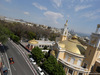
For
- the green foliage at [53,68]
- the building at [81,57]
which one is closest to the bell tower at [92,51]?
the building at [81,57]

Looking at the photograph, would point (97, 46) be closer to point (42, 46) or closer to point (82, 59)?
point (82, 59)

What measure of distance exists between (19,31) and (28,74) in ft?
135

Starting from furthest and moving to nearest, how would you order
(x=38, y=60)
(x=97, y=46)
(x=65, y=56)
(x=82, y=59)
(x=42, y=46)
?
(x=42, y=46) → (x=38, y=60) → (x=65, y=56) → (x=82, y=59) → (x=97, y=46)

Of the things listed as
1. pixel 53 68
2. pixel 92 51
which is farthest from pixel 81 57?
pixel 53 68

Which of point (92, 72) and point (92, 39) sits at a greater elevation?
point (92, 39)

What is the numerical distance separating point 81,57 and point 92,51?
3729 mm

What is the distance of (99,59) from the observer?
20.9 meters

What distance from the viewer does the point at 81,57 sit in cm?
2098

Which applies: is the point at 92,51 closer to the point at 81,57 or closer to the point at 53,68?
the point at 81,57

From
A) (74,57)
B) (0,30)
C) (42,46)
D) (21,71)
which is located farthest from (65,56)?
(0,30)

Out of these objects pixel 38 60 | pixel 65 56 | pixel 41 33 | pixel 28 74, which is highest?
pixel 41 33

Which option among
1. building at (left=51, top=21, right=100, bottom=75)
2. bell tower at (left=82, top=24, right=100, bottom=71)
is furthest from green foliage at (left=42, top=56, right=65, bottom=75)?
bell tower at (left=82, top=24, right=100, bottom=71)

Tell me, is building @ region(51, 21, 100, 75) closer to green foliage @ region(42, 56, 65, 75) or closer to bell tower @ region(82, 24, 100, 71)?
Result: bell tower @ region(82, 24, 100, 71)

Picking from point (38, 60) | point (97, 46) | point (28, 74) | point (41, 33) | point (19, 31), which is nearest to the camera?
point (97, 46)
